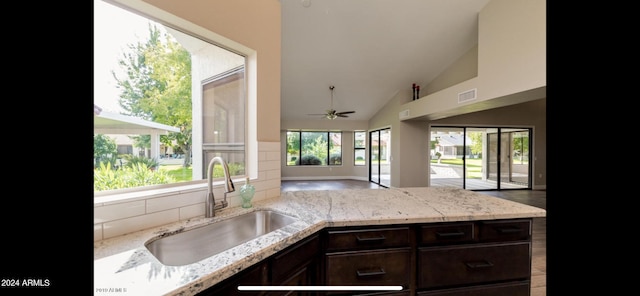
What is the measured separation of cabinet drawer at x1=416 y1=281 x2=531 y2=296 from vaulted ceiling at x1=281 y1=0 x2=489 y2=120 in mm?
3715

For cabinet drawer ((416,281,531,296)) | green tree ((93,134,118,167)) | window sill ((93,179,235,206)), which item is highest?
green tree ((93,134,118,167))

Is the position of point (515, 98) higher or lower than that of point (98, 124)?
higher

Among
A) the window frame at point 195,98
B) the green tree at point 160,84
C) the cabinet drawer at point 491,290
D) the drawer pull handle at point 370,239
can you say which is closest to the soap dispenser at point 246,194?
the window frame at point 195,98

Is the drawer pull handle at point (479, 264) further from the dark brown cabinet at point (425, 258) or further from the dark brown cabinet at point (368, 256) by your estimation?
the dark brown cabinet at point (368, 256)

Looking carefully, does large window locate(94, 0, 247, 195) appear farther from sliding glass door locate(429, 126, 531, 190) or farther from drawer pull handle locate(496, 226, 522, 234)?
sliding glass door locate(429, 126, 531, 190)

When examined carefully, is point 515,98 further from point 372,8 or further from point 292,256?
point 292,256

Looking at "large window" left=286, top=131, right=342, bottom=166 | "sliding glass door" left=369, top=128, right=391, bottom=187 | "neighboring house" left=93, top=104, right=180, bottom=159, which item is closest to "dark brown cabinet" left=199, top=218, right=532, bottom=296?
"neighboring house" left=93, top=104, right=180, bottom=159

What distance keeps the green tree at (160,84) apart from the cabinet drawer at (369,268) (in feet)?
3.87

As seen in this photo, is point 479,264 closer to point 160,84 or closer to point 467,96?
point 160,84

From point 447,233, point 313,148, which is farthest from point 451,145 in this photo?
point 447,233

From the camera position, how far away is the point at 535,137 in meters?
6.89

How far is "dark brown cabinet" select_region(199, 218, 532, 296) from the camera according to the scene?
134cm
